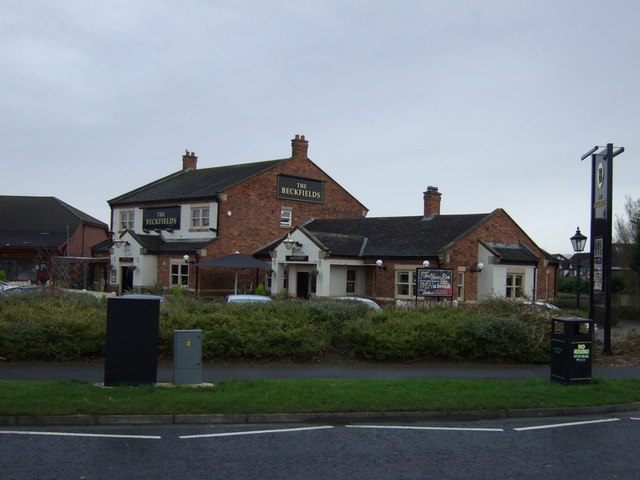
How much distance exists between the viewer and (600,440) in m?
9.49

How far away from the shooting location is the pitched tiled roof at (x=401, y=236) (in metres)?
31.8

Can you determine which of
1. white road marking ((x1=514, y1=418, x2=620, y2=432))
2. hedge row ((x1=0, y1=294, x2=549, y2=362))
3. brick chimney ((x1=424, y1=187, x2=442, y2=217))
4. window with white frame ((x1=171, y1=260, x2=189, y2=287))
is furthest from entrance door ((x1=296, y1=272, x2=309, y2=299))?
white road marking ((x1=514, y1=418, x2=620, y2=432))

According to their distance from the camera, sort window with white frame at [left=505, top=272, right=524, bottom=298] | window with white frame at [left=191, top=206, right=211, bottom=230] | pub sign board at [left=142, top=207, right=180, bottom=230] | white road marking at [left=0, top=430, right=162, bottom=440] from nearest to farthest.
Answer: white road marking at [left=0, top=430, right=162, bottom=440], window with white frame at [left=505, top=272, right=524, bottom=298], window with white frame at [left=191, top=206, right=211, bottom=230], pub sign board at [left=142, top=207, right=180, bottom=230]

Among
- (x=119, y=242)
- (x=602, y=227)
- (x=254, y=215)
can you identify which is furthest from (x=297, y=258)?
(x=602, y=227)

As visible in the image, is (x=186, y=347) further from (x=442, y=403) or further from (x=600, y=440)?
(x=600, y=440)

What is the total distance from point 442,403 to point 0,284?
31086mm

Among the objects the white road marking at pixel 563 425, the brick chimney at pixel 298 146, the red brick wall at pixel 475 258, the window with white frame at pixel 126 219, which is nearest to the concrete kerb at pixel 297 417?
the white road marking at pixel 563 425

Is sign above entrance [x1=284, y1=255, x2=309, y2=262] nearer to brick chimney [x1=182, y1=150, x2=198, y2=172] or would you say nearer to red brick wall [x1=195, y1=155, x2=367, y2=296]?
red brick wall [x1=195, y1=155, x2=367, y2=296]

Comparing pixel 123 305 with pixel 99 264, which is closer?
pixel 123 305

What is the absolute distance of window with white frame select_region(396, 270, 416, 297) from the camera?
103ft

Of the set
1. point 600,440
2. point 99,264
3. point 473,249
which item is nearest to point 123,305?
point 600,440

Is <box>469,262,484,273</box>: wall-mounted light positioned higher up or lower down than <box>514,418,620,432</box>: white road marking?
higher up

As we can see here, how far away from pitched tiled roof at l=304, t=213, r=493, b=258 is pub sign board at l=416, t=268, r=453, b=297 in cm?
600

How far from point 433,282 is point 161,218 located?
2174 cm
